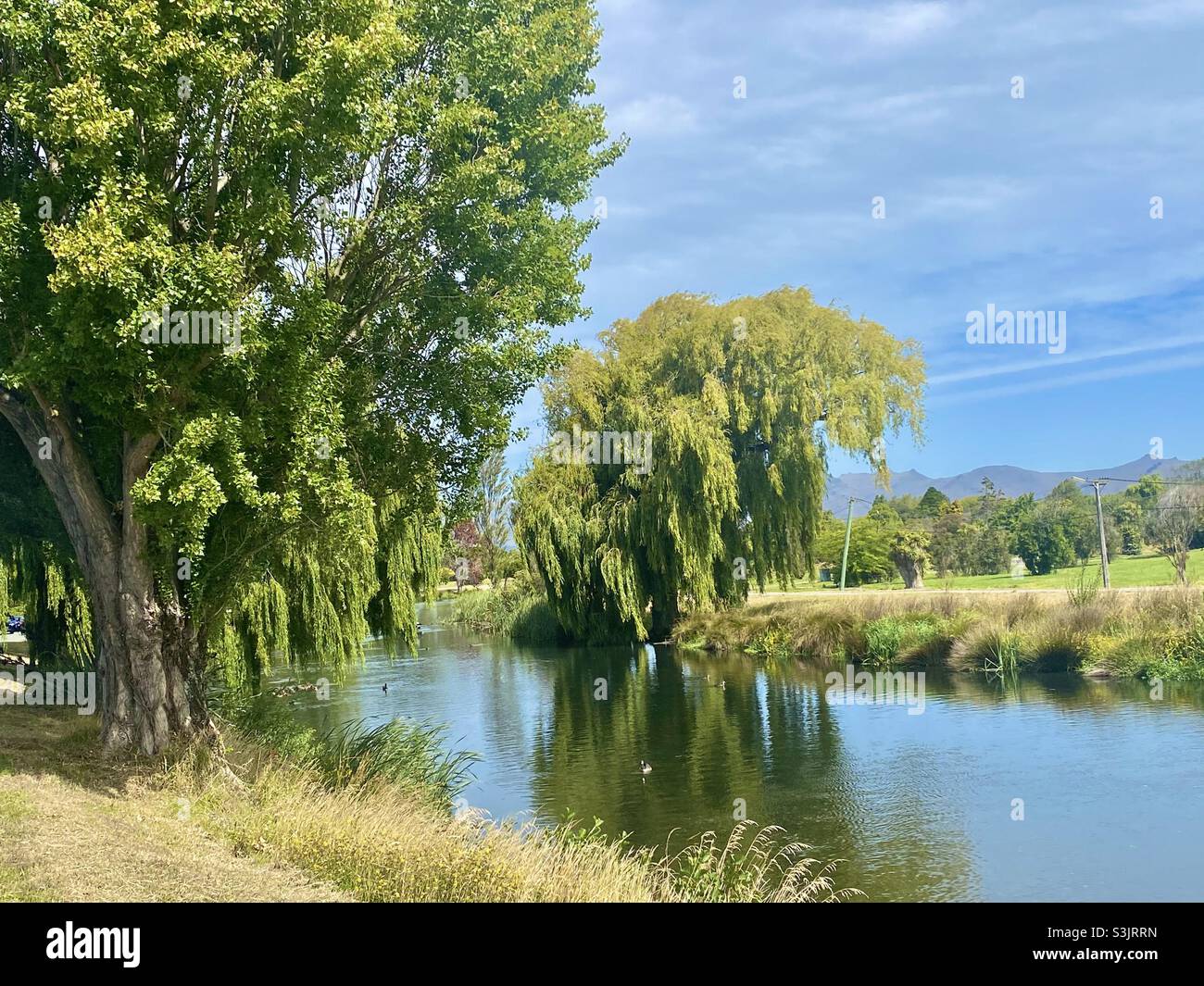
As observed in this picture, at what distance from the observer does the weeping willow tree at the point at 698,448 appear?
31.2 metres

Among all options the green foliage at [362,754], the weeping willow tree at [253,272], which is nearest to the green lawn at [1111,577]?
the green foliage at [362,754]

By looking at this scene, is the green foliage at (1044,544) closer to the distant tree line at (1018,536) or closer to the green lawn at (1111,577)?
the distant tree line at (1018,536)

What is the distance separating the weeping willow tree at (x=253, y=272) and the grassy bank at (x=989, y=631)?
1695 cm

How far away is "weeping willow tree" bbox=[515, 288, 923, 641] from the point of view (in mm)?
31203

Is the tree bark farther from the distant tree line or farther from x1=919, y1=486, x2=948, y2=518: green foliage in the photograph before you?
x1=919, y1=486, x2=948, y2=518: green foliage

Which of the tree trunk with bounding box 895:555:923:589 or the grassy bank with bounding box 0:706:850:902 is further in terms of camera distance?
the tree trunk with bounding box 895:555:923:589

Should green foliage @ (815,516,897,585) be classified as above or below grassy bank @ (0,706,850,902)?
above

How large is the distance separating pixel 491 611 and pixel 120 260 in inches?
1490

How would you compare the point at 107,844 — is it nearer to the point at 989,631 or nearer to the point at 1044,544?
the point at 989,631

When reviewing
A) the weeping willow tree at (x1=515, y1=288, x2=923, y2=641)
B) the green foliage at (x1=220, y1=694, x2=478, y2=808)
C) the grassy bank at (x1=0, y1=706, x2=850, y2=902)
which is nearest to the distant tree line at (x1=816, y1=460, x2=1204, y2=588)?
the weeping willow tree at (x1=515, y1=288, x2=923, y2=641)

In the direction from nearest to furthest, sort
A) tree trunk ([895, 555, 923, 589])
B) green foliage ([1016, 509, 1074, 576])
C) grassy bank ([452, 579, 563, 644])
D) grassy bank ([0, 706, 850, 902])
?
grassy bank ([0, 706, 850, 902])
grassy bank ([452, 579, 563, 644])
tree trunk ([895, 555, 923, 589])
green foliage ([1016, 509, 1074, 576])

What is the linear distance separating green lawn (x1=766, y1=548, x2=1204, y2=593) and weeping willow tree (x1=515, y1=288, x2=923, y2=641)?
984 cm
